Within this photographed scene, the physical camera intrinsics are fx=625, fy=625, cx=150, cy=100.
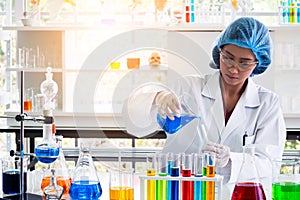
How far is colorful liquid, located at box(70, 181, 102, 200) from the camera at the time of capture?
1.94 metres

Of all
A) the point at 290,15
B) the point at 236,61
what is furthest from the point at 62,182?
the point at 290,15

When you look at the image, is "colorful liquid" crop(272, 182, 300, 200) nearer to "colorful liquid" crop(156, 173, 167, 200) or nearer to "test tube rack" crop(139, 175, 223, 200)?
"test tube rack" crop(139, 175, 223, 200)

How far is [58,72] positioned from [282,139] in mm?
2312

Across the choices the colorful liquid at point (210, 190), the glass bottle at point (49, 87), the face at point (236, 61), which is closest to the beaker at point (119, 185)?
the colorful liquid at point (210, 190)

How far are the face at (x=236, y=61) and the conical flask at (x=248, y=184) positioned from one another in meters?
0.74

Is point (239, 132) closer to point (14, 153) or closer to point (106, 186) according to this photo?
point (106, 186)

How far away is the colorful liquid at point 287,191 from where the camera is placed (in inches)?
69.4

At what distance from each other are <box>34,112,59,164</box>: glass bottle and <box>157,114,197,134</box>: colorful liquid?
36 cm

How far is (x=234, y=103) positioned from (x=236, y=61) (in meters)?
0.29

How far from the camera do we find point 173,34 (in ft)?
14.1

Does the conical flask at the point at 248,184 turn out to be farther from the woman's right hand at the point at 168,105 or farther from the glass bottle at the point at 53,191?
the glass bottle at the point at 53,191

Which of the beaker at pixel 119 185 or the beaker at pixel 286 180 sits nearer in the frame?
the beaker at pixel 286 180

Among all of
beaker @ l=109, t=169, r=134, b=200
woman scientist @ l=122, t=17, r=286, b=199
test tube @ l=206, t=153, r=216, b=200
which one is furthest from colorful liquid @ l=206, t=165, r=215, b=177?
woman scientist @ l=122, t=17, r=286, b=199

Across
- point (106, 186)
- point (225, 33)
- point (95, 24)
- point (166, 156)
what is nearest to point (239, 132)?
point (225, 33)
